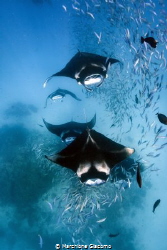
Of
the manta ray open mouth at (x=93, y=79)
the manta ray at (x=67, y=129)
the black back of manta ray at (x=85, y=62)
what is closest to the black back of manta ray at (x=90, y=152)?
the manta ray open mouth at (x=93, y=79)

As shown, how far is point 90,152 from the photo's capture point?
4211mm

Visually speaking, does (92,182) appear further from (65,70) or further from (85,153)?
(65,70)

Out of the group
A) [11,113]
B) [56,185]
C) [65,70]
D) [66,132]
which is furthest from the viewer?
[11,113]

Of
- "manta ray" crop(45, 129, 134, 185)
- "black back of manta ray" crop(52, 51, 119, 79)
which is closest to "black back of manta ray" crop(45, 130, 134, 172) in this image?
"manta ray" crop(45, 129, 134, 185)

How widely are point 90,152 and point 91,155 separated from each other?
63mm

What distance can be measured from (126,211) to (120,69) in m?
13.1

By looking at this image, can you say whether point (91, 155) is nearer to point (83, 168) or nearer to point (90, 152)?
point (90, 152)

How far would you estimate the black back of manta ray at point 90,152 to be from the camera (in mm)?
4160

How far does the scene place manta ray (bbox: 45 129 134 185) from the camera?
4.11 m

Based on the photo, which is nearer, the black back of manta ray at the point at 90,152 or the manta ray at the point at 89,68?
the black back of manta ray at the point at 90,152

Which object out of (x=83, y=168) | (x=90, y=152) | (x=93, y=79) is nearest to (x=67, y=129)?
(x=93, y=79)

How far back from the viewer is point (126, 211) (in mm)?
19031

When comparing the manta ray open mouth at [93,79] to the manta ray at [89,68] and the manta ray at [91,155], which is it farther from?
the manta ray at [91,155]

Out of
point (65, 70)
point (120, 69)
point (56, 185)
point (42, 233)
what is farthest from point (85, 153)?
point (42, 233)
